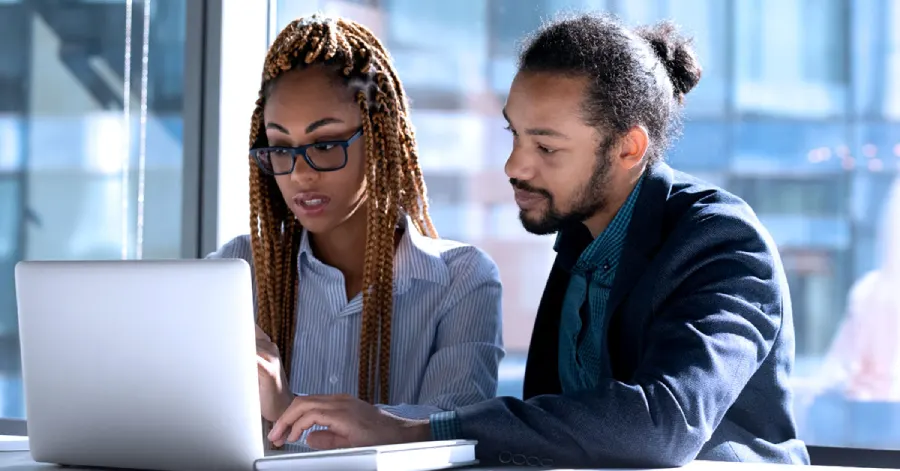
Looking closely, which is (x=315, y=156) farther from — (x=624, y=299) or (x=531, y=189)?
(x=624, y=299)

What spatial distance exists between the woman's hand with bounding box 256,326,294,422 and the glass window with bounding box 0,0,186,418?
147 cm

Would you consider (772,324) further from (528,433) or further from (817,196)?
(817,196)

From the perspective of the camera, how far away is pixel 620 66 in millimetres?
1886

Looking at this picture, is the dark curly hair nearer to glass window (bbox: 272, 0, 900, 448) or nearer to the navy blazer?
the navy blazer

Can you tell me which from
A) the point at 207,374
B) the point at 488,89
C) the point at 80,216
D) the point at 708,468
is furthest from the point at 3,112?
the point at 708,468

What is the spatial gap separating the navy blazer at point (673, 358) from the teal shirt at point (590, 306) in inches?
1.3

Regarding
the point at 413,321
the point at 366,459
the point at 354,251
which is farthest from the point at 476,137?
the point at 366,459

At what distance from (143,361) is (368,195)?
0.86m

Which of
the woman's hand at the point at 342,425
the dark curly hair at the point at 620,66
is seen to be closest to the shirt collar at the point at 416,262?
the dark curly hair at the point at 620,66

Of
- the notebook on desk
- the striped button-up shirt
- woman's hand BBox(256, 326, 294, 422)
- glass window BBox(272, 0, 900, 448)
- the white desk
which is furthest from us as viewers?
glass window BBox(272, 0, 900, 448)

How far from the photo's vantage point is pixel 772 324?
1604 millimetres

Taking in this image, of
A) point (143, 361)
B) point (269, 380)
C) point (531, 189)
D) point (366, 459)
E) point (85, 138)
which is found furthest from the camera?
point (85, 138)

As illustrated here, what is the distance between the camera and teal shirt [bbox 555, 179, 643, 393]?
189 centimetres

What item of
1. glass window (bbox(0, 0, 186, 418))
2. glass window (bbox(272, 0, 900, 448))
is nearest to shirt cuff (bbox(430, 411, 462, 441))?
glass window (bbox(272, 0, 900, 448))
